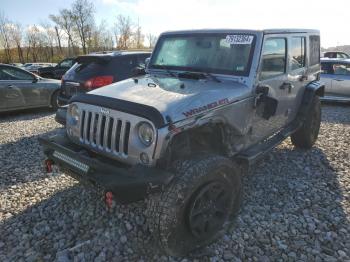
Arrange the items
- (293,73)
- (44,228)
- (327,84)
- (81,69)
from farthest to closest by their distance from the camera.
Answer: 1. (327,84)
2. (81,69)
3. (293,73)
4. (44,228)

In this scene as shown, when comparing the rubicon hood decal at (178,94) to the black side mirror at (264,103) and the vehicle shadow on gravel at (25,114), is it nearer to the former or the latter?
the black side mirror at (264,103)

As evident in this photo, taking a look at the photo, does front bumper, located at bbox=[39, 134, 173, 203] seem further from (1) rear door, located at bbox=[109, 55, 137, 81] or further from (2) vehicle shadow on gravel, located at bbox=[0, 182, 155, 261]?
→ (1) rear door, located at bbox=[109, 55, 137, 81]

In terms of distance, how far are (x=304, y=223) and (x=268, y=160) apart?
1878 mm

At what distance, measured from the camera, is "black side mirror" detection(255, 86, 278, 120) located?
379 cm

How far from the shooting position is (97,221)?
3572mm

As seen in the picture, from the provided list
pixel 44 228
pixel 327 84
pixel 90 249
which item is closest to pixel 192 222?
pixel 90 249

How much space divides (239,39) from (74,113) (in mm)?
2074

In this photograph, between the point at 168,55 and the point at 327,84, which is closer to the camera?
the point at 168,55

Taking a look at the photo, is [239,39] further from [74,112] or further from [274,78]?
[74,112]

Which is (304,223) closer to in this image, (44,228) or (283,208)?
(283,208)

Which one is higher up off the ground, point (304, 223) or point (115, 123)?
point (115, 123)

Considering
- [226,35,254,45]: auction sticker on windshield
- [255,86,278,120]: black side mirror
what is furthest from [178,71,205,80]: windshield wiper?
[255,86,278,120]: black side mirror

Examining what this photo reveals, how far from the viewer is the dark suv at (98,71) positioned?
22.5 ft

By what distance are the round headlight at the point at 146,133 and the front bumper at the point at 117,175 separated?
231 millimetres
